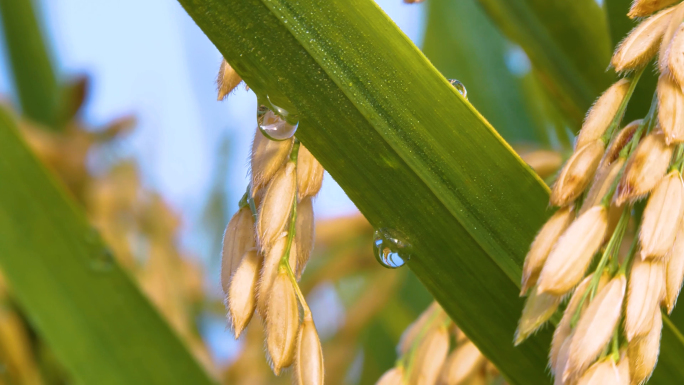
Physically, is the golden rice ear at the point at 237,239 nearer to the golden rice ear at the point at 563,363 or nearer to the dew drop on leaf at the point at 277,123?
the dew drop on leaf at the point at 277,123

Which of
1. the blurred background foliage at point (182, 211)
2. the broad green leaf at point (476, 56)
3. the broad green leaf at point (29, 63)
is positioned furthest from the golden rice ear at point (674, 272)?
the broad green leaf at point (29, 63)

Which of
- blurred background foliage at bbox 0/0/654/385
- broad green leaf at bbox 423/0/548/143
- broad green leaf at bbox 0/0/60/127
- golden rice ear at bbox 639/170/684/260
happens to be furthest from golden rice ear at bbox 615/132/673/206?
broad green leaf at bbox 0/0/60/127

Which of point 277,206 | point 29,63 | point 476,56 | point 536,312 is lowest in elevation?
point 476,56

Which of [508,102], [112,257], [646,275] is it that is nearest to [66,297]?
[112,257]

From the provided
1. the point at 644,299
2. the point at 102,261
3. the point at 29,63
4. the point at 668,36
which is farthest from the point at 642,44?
the point at 29,63

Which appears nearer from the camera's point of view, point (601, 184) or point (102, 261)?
point (601, 184)

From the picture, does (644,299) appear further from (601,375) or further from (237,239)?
(237,239)

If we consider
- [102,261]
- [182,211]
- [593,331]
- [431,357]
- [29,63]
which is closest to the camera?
[593,331]

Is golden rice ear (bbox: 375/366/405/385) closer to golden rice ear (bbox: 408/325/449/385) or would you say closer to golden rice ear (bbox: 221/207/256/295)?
golden rice ear (bbox: 408/325/449/385)
